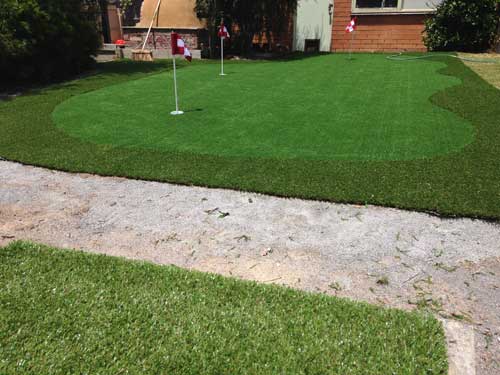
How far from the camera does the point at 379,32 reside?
16984 millimetres

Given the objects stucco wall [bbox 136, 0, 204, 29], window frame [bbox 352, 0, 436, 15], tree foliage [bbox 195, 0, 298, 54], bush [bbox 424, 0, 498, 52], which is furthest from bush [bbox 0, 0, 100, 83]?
bush [bbox 424, 0, 498, 52]

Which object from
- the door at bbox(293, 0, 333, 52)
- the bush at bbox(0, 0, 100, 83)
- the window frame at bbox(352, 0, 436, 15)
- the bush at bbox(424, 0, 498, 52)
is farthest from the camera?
the door at bbox(293, 0, 333, 52)

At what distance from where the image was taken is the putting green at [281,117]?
214 inches

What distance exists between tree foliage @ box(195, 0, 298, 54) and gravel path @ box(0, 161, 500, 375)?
13348mm

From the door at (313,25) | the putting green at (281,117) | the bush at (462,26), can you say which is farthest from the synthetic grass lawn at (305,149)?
the door at (313,25)

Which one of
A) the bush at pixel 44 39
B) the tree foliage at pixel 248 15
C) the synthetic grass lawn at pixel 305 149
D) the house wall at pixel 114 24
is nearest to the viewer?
the synthetic grass lawn at pixel 305 149

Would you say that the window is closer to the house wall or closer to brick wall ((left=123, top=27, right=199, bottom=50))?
brick wall ((left=123, top=27, right=199, bottom=50))

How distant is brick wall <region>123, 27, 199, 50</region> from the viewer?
16.3 m

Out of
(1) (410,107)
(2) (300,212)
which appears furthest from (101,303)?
(1) (410,107)

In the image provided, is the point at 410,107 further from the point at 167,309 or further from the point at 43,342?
the point at 43,342

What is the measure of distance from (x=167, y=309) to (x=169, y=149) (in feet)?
10.6

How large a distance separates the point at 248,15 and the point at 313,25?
3.00 metres

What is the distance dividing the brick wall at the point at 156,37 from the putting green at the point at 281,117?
5.55m

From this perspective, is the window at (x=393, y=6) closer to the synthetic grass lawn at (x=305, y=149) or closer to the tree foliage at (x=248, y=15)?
the tree foliage at (x=248, y=15)
